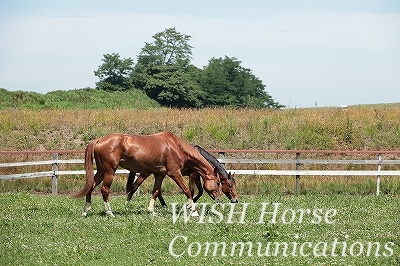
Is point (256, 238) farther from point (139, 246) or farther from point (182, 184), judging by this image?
point (182, 184)

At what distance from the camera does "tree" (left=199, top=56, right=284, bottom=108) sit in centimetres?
4969

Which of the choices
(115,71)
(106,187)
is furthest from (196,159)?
→ (115,71)

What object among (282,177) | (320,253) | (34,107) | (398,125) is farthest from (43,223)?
(34,107)

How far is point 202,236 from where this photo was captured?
1095cm

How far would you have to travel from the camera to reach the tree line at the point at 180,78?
47.4 m

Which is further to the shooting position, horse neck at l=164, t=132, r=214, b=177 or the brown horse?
horse neck at l=164, t=132, r=214, b=177

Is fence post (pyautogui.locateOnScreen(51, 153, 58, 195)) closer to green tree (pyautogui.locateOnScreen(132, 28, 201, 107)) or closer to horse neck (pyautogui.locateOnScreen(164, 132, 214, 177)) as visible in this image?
horse neck (pyautogui.locateOnScreen(164, 132, 214, 177))

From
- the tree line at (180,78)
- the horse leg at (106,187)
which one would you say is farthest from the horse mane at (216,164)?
the tree line at (180,78)

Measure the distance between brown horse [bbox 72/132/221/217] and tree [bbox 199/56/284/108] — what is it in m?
34.0

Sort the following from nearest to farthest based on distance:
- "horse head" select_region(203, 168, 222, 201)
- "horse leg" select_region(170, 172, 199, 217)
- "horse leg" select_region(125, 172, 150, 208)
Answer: "horse leg" select_region(170, 172, 199, 217)
"horse head" select_region(203, 168, 222, 201)
"horse leg" select_region(125, 172, 150, 208)

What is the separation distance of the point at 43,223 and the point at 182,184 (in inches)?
124

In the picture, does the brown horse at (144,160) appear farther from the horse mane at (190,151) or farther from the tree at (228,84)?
the tree at (228,84)

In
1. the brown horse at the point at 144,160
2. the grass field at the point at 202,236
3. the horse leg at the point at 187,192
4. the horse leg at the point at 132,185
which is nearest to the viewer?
the grass field at the point at 202,236

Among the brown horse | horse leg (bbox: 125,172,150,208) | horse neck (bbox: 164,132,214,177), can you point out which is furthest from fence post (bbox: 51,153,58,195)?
horse neck (bbox: 164,132,214,177)
